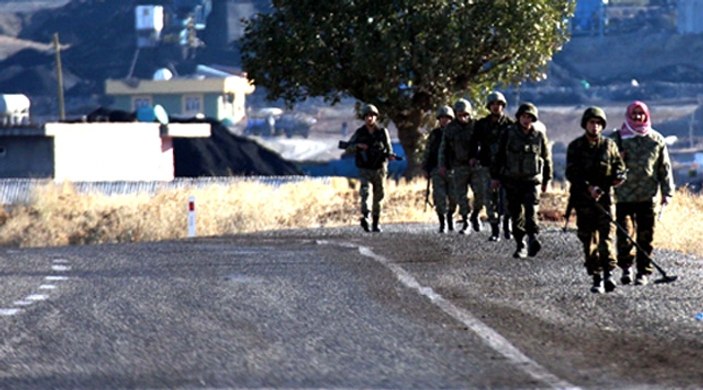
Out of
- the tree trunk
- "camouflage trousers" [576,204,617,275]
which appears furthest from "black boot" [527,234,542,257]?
the tree trunk

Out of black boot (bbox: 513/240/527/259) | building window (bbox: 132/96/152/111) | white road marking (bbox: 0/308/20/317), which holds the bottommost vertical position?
black boot (bbox: 513/240/527/259)

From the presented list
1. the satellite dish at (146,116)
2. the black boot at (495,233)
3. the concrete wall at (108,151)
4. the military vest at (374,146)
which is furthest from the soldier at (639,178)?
the satellite dish at (146,116)

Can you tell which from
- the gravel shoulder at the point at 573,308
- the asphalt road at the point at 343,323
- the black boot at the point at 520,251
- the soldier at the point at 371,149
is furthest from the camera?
the soldier at the point at 371,149

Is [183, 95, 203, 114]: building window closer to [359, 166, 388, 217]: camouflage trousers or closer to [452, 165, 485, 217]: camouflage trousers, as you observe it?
[359, 166, 388, 217]: camouflage trousers

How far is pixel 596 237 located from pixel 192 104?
156 metres

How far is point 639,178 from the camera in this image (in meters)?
17.2

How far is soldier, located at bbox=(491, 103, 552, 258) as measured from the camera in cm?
2062

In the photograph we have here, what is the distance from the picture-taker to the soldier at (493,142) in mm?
23469

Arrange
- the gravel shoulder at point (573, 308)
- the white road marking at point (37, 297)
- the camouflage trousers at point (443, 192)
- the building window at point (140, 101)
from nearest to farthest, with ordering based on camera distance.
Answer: the gravel shoulder at point (573, 308) → the white road marking at point (37, 297) → the camouflage trousers at point (443, 192) → the building window at point (140, 101)

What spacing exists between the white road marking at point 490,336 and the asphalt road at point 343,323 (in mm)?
19

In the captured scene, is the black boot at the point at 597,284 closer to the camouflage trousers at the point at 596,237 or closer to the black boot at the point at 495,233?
the camouflage trousers at the point at 596,237

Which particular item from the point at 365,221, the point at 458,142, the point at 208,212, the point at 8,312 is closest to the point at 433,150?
the point at 458,142

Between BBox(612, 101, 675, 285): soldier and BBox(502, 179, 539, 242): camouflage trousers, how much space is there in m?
3.39

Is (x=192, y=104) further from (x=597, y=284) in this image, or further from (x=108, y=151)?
(x=597, y=284)
